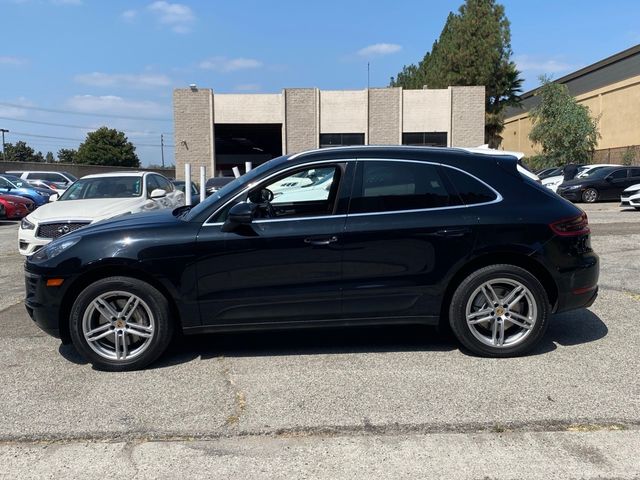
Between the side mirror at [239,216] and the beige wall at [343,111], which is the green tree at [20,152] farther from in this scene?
the side mirror at [239,216]

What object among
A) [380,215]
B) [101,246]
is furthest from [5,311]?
[380,215]

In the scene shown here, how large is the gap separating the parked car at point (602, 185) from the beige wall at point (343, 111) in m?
17.1

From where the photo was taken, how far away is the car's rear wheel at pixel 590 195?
2177 cm

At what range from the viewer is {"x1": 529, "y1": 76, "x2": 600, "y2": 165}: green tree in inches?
1304

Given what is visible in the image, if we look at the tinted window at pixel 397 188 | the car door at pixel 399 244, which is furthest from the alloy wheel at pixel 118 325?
the tinted window at pixel 397 188

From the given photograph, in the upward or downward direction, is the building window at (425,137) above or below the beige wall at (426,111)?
below

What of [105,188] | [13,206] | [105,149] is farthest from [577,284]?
[105,149]

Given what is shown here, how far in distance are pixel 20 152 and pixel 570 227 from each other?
4197 inches

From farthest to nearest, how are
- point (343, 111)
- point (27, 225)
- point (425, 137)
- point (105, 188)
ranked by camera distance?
1. point (425, 137)
2. point (343, 111)
3. point (105, 188)
4. point (27, 225)

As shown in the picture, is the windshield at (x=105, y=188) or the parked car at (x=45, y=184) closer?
the windshield at (x=105, y=188)

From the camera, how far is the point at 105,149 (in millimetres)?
83250

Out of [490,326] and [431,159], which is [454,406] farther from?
[431,159]

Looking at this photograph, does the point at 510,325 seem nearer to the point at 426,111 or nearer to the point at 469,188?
the point at 469,188

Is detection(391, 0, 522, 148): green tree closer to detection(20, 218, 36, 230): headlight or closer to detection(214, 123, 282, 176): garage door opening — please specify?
detection(214, 123, 282, 176): garage door opening
